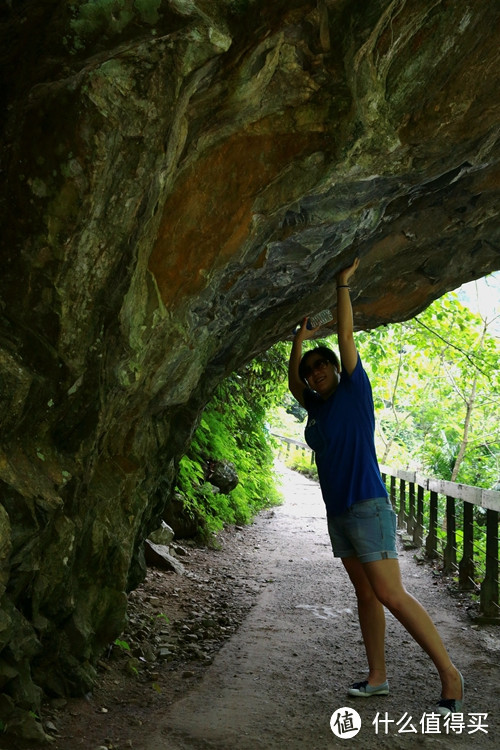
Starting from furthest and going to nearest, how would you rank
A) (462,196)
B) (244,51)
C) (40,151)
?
(462,196)
(244,51)
(40,151)

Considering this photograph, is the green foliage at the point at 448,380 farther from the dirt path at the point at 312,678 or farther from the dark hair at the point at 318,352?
the dark hair at the point at 318,352

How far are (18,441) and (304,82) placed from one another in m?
2.94

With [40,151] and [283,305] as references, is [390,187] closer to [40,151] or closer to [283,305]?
[283,305]

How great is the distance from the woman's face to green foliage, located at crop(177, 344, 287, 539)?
5.30m

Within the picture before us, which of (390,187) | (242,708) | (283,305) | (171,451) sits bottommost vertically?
(242,708)

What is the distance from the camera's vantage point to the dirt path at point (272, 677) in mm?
3943

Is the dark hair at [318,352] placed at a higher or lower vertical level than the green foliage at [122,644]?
higher

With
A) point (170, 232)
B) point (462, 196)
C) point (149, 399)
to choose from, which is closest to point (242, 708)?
point (149, 399)

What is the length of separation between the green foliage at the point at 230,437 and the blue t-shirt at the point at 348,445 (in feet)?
18.5

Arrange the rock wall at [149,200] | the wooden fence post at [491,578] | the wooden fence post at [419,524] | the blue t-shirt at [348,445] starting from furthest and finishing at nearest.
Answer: the wooden fence post at [419,524] < the wooden fence post at [491,578] < the blue t-shirt at [348,445] < the rock wall at [149,200]

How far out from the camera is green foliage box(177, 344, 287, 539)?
10.7 m

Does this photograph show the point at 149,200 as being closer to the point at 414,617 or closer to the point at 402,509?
the point at 414,617

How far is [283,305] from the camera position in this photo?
21.8ft

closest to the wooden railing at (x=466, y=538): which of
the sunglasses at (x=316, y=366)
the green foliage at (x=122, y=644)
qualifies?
the sunglasses at (x=316, y=366)
